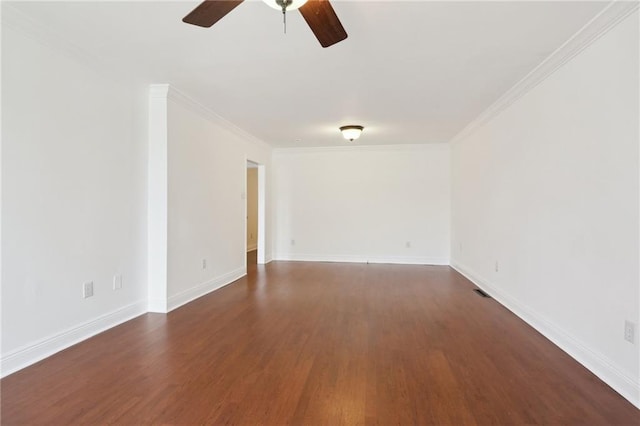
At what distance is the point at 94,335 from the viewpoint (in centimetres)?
285

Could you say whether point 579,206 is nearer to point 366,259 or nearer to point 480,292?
point 480,292

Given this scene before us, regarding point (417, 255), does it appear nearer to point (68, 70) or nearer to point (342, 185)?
point (342, 185)

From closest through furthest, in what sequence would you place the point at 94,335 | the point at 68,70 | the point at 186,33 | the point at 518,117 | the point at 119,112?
the point at 186,33, the point at 68,70, the point at 94,335, the point at 119,112, the point at 518,117

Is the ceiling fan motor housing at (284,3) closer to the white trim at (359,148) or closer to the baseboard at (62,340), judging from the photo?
the baseboard at (62,340)

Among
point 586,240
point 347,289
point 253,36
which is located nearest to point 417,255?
point 347,289

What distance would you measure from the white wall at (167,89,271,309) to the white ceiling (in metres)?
0.45

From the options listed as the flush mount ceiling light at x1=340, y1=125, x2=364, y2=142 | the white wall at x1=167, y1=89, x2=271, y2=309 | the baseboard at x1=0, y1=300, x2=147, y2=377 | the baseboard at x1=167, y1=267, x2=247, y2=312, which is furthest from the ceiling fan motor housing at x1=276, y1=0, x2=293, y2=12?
the flush mount ceiling light at x1=340, y1=125, x2=364, y2=142

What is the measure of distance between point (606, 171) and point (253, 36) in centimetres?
251

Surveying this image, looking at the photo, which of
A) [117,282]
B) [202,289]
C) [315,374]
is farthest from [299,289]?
[315,374]

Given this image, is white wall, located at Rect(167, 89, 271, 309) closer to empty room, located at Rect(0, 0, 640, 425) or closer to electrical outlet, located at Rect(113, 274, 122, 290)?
empty room, located at Rect(0, 0, 640, 425)

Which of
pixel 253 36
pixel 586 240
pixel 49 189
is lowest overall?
pixel 586 240

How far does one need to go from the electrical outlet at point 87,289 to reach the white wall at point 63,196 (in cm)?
3

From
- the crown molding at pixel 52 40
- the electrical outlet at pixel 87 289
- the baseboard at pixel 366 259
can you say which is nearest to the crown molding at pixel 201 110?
the crown molding at pixel 52 40

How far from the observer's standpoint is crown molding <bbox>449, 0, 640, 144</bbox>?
2.01 m
